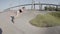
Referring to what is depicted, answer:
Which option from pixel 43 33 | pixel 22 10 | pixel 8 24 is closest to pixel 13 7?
pixel 22 10

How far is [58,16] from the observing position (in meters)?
14.4

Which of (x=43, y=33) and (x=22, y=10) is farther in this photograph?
(x=22, y=10)

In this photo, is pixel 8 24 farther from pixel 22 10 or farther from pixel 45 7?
pixel 45 7

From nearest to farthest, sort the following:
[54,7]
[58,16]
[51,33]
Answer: [51,33] < [58,16] < [54,7]

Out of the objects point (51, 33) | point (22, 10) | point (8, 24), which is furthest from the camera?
point (22, 10)

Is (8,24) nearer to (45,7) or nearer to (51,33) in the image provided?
(51,33)

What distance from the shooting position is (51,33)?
8.99m

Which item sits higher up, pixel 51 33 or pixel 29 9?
pixel 51 33

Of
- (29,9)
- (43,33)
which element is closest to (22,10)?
(29,9)

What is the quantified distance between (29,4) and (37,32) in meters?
7.61

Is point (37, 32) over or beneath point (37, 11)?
over

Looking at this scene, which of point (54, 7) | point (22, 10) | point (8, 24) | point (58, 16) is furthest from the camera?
point (54, 7)

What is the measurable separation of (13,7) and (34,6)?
1944 mm

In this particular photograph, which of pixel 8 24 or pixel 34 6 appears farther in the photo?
pixel 34 6
